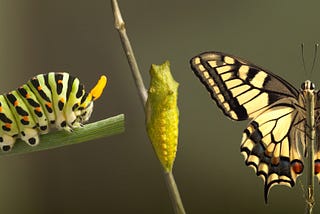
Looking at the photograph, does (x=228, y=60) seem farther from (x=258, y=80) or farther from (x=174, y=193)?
(x=174, y=193)

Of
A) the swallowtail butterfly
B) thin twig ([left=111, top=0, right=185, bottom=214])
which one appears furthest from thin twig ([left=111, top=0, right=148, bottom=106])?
the swallowtail butterfly

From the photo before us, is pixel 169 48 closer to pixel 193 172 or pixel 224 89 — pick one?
pixel 193 172

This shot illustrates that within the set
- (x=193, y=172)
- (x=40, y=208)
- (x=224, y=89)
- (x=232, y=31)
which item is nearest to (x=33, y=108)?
(x=224, y=89)

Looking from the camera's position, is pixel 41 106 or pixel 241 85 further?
pixel 41 106

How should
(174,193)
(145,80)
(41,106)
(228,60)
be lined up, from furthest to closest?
1. (145,80)
2. (41,106)
3. (228,60)
4. (174,193)

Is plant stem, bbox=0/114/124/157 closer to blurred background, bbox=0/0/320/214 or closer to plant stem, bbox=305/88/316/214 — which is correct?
plant stem, bbox=305/88/316/214

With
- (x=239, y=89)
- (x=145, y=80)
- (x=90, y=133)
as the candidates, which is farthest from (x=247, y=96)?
(x=145, y=80)
